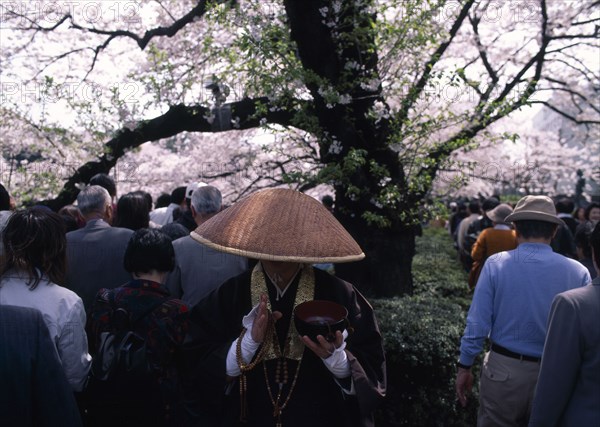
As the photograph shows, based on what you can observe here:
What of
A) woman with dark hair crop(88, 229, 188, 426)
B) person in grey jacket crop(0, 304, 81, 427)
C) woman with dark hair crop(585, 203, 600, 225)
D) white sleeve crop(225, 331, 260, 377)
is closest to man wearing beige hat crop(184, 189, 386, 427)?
white sleeve crop(225, 331, 260, 377)

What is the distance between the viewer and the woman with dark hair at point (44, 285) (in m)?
2.46

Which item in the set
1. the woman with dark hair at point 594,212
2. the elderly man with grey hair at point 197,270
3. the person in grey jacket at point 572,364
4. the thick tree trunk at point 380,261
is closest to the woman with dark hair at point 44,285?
the elderly man with grey hair at point 197,270

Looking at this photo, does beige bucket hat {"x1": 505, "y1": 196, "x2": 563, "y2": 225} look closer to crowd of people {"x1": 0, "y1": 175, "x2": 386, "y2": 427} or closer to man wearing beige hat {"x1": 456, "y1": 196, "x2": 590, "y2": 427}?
man wearing beige hat {"x1": 456, "y1": 196, "x2": 590, "y2": 427}

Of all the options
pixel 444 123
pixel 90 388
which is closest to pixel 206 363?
pixel 90 388

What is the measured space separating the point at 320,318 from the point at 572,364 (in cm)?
100

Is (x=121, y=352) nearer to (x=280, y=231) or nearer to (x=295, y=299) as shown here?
(x=295, y=299)

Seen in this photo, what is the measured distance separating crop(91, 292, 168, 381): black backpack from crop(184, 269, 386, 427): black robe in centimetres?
21

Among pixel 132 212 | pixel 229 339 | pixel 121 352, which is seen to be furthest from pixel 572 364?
pixel 132 212

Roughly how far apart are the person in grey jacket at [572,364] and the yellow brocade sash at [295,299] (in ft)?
3.30

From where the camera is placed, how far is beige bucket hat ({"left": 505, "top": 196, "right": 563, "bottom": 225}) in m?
3.46

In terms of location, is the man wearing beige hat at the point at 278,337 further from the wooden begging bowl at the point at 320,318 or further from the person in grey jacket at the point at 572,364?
the person in grey jacket at the point at 572,364

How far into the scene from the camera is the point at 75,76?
10633 millimetres

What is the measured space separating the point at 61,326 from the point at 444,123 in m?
4.65

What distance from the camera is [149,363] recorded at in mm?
2555
